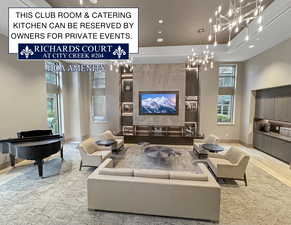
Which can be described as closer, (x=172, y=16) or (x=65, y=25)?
(x=65, y=25)

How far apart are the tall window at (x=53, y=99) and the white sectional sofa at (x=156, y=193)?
16.5 feet

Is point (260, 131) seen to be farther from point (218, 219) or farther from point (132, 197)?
point (132, 197)

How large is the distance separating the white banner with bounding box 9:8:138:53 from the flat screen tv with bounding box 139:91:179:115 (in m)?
4.22

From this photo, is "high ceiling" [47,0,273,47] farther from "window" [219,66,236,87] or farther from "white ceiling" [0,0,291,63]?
"window" [219,66,236,87]

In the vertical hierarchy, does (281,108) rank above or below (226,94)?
below

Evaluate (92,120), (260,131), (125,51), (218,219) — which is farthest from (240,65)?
(92,120)

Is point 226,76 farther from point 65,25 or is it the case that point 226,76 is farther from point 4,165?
point 4,165

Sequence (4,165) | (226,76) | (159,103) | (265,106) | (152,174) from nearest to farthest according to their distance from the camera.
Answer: (152,174)
(4,165)
(265,106)
(226,76)
(159,103)

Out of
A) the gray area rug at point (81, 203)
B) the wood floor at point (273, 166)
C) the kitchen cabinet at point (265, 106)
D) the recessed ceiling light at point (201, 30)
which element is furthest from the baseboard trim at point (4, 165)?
the kitchen cabinet at point (265, 106)

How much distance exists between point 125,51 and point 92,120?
213 inches

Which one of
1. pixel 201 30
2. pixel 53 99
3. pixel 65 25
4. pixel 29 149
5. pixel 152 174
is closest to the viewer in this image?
pixel 152 174

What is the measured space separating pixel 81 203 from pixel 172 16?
4.81 meters

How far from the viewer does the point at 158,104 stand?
7152 mm

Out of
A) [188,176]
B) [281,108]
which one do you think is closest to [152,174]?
[188,176]
